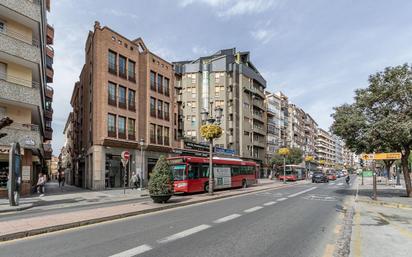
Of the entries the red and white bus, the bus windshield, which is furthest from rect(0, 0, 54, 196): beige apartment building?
the red and white bus

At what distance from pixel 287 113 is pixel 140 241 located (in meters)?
102

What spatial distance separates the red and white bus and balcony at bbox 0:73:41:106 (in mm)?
10880

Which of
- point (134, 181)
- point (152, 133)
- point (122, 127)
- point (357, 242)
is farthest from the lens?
point (152, 133)

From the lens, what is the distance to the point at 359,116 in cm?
2234

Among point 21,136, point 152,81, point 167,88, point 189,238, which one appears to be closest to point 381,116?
point 189,238

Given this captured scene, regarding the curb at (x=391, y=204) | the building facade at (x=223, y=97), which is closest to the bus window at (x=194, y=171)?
the curb at (x=391, y=204)

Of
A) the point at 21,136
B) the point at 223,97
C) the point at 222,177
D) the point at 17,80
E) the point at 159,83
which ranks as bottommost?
the point at 222,177

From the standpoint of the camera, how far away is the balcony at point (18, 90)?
23.6 meters

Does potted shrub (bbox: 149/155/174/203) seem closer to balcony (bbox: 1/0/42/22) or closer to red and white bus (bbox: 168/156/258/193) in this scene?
red and white bus (bbox: 168/156/258/193)

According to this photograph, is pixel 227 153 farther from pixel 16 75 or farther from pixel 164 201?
pixel 164 201

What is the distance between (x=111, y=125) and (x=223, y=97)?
3757 centimetres

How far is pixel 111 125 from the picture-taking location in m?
35.4

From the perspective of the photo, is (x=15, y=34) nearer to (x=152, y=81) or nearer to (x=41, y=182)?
(x=41, y=182)

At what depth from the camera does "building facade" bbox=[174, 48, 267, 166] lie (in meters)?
69.2
